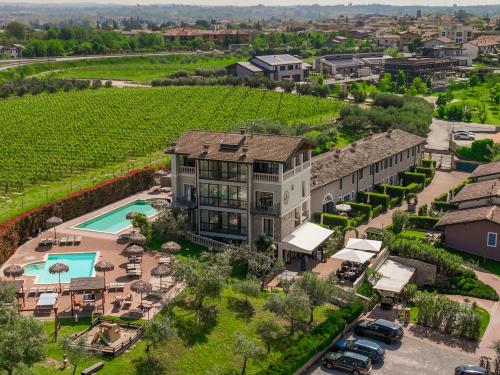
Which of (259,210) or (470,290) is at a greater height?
(259,210)

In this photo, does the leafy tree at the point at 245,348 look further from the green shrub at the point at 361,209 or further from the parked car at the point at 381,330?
the green shrub at the point at 361,209

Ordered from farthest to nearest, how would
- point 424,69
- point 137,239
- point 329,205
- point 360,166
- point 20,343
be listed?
point 424,69
point 360,166
point 329,205
point 137,239
point 20,343

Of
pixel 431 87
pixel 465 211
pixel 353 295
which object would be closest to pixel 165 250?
pixel 353 295

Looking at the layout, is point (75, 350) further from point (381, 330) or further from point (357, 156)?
point (357, 156)

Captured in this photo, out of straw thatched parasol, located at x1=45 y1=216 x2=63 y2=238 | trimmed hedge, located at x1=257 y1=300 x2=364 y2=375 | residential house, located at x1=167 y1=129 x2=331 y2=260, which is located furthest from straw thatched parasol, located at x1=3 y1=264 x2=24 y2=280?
trimmed hedge, located at x1=257 y1=300 x2=364 y2=375

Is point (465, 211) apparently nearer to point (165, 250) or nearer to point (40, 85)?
point (165, 250)

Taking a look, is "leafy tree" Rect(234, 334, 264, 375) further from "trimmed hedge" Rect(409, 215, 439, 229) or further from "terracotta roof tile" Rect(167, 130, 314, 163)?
"trimmed hedge" Rect(409, 215, 439, 229)

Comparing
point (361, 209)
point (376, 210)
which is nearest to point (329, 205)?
point (361, 209)

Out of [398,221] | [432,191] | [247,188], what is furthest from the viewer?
[432,191]
